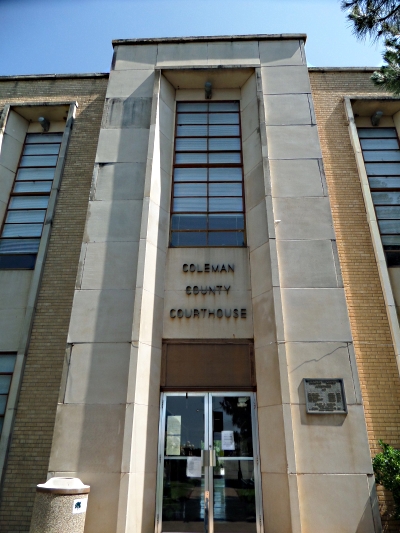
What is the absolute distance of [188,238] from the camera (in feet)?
33.8

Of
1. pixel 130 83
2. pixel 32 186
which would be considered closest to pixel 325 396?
pixel 32 186

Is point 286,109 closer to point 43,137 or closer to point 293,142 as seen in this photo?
point 293,142

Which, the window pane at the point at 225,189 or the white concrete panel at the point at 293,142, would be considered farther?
the window pane at the point at 225,189

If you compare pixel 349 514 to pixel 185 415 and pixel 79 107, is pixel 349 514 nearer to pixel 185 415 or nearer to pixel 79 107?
pixel 185 415

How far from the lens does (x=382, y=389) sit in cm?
A: 875

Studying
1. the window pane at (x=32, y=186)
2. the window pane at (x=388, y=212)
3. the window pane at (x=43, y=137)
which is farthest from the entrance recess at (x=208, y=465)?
the window pane at (x=43, y=137)

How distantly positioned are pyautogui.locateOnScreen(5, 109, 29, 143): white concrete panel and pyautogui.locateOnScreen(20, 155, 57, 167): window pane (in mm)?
814

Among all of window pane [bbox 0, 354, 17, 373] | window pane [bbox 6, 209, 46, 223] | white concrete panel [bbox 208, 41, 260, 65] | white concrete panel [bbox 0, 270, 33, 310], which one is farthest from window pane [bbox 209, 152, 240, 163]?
window pane [bbox 0, 354, 17, 373]

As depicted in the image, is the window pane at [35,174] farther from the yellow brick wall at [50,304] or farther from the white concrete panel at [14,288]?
the white concrete panel at [14,288]

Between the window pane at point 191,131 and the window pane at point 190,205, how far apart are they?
2.31 metres

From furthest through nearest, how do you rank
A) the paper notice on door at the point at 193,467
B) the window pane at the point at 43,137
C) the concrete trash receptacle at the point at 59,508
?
the window pane at the point at 43,137, the paper notice on door at the point at 193,467, the concrete trash receptacle at the point at 59,508

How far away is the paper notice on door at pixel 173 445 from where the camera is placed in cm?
815

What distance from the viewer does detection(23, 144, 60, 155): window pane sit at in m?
12.8

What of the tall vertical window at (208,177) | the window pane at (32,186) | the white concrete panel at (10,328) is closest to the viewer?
the white concrete panel at (10,328)
